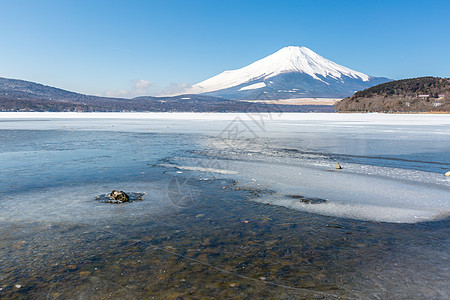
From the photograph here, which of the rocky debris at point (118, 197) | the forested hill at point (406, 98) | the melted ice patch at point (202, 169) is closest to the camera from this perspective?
the rocky debris at point (118, 197)

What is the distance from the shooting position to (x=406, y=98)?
277 ft

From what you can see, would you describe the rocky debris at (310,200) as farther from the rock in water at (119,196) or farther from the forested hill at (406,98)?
the forested hill at (406,98)

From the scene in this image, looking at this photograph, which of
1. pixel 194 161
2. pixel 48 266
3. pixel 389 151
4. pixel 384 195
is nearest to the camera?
pixel 48 266

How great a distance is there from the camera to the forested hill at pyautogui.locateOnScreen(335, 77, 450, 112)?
252 feet

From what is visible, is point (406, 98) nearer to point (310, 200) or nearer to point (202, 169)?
point (202, 169)

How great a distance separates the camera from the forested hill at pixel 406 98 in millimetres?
76750

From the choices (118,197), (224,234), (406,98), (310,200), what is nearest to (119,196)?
(118,197)

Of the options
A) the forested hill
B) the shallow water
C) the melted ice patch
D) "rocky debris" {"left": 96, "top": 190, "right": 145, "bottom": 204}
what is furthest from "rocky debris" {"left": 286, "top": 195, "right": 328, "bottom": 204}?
the forested hill

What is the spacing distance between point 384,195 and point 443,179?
285 cm

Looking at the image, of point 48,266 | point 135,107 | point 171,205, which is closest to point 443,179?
point 171,205

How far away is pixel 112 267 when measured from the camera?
3.95 metres

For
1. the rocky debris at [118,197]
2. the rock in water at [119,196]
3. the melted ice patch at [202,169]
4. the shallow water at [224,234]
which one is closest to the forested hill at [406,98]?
the melted ice patch at [202,169]

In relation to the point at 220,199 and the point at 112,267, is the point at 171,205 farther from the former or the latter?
the point at 112,267

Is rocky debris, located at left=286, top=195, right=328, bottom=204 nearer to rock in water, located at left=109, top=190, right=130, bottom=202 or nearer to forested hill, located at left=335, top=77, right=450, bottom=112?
rock in water, located at left=109, top=190, right=130, bottom=202
